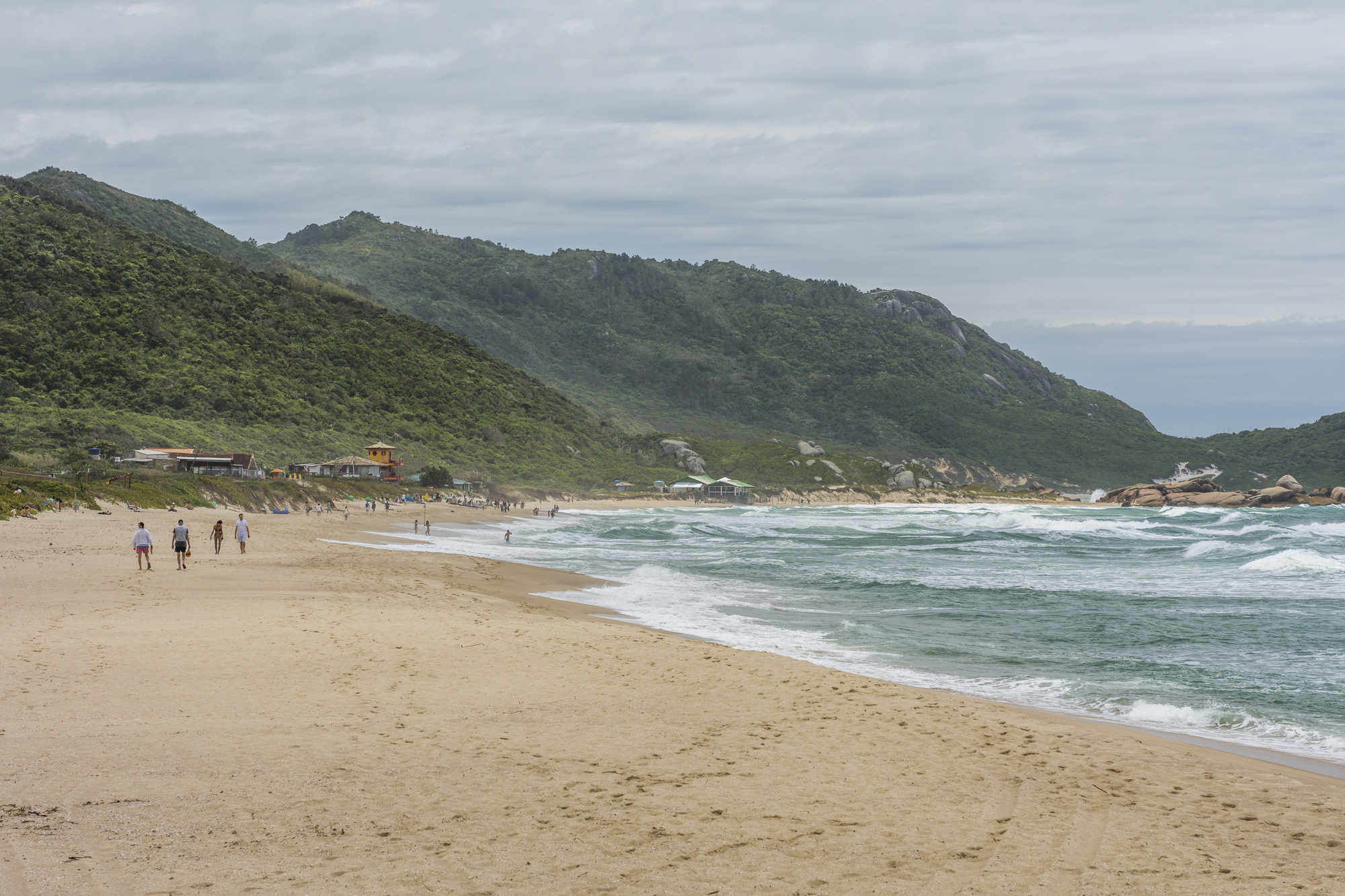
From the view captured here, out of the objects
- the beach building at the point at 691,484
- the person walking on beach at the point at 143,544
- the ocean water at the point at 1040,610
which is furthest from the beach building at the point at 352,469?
the person walking on beach at the point at 143,544

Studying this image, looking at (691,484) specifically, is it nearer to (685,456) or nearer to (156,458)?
(685,456)

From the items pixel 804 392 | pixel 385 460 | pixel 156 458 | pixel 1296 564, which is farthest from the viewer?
pixel 804 392

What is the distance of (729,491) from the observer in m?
105

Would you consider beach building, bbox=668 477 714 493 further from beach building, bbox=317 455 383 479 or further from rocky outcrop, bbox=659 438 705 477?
beach building, bbox=317 455 383 479

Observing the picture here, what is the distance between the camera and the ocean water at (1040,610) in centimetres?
1205

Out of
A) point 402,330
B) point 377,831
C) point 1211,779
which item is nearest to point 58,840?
point 377,831

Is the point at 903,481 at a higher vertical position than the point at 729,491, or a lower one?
higher

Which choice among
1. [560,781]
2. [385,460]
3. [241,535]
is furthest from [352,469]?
[560,781]

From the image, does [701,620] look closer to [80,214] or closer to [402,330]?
[402,330]

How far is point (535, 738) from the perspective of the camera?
8.11m

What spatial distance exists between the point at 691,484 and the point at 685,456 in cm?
1249

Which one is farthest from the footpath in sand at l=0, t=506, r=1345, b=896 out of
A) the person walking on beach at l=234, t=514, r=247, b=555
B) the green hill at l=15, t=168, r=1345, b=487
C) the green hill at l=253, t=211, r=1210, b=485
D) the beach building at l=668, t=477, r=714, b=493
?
the green hill at l=253, t=211, r=1210, b=485

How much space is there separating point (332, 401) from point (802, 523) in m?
49.9

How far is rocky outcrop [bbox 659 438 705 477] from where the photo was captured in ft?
368
